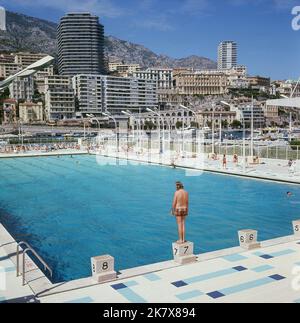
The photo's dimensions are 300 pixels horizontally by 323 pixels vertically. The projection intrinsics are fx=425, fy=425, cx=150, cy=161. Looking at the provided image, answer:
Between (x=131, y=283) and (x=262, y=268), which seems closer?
(x=131, y=283)

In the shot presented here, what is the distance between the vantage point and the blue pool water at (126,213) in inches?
441

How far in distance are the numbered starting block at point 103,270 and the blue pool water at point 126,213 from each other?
1.98 m

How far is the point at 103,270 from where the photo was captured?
7535 mm

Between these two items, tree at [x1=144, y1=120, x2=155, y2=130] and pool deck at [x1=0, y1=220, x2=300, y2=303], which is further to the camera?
tree at [x1=144, y1=120, x2=155, y2=130]

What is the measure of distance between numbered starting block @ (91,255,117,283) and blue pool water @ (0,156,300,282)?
6.50 feet

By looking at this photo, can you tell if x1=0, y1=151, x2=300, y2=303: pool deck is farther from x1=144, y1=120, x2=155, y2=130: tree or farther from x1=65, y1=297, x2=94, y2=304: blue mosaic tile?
x1=144, y1=120, x2=155, y2=130: tree

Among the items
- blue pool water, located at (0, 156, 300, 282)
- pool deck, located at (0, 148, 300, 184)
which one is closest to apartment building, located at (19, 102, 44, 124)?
pool deck, located at (0, 148, 300, 184)

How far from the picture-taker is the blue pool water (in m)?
11.2

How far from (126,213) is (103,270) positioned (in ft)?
26.8

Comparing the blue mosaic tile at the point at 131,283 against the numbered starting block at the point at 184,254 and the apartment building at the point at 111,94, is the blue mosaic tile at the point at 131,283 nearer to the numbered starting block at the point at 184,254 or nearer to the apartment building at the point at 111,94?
the numbered starting block at the point at 184,254

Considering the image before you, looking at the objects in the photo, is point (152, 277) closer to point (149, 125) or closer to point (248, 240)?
point (248, 240)

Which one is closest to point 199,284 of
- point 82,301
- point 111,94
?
point 82,301

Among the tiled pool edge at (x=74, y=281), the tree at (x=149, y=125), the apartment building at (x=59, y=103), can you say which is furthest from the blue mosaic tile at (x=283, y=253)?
the apartment building at (x=59, y=103)
